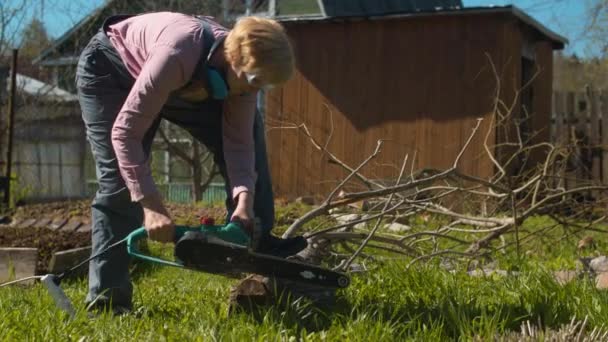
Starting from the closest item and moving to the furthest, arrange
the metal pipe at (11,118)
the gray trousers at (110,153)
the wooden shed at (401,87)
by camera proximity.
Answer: the gray trousers at (110,153) → the metal pipe at (11,118) → the wooden shed at (401,87)

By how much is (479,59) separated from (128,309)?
9.14 meters

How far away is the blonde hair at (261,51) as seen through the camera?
327 cm

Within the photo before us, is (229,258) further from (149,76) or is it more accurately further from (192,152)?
(192,152)

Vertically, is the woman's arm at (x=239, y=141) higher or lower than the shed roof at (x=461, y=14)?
lower

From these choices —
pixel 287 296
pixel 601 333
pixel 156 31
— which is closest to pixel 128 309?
pixel 287 296

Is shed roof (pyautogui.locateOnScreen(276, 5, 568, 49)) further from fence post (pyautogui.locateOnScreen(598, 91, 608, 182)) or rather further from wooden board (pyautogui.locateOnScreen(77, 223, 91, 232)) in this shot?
wooden board (pyautogui.locateOnScreen(77, 223, 91, 232))

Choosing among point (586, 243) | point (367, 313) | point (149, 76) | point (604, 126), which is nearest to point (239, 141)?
point (149, 76)

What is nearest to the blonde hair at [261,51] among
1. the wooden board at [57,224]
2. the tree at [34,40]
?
the wooden board at [57,224]

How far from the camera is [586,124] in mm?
12773

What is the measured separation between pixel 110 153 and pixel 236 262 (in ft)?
2.74

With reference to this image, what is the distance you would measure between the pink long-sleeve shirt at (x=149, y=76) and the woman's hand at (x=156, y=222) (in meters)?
0.04

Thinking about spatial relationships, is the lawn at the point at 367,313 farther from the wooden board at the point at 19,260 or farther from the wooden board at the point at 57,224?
the wooden board at the point at 57,224

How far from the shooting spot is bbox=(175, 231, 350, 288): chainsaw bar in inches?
124

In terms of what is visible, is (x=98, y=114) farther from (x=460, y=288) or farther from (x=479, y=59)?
(x=479, y=59)
